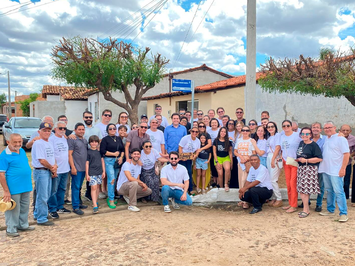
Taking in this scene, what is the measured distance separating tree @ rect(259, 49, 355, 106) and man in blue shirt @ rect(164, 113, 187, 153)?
275 cm

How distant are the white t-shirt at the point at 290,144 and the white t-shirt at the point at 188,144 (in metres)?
1.81

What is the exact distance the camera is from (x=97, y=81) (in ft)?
43.4

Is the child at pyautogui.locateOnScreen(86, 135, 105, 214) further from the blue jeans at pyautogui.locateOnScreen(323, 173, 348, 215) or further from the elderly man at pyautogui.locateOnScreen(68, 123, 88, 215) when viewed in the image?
the blue jeans at pyautogui.locateOnScreen(323, 173, 348, 215)

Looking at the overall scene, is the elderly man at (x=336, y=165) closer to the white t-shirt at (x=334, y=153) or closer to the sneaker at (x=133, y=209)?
the white t-shirt at (x=334, y=153)

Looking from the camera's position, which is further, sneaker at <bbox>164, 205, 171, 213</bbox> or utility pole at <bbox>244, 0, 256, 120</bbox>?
utility pole at <bbox>244, 0, 256, 120</bbox>

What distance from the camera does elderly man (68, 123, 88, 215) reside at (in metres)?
5.65

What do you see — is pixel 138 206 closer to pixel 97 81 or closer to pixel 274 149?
pixel 274 149

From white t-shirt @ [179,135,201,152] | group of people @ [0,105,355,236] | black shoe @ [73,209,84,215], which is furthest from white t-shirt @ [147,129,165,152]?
black shoe @ [73,209,84,215]

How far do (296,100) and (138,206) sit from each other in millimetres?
8593

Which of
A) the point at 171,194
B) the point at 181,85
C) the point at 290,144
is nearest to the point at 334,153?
the point at 290,144

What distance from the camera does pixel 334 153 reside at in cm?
537

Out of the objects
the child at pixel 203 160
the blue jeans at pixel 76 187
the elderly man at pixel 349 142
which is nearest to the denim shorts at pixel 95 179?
the blue jeans at pixel 76 187

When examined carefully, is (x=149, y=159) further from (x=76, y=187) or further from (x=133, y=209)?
(x=76, y=187)

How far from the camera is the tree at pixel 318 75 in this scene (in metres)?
6.56
